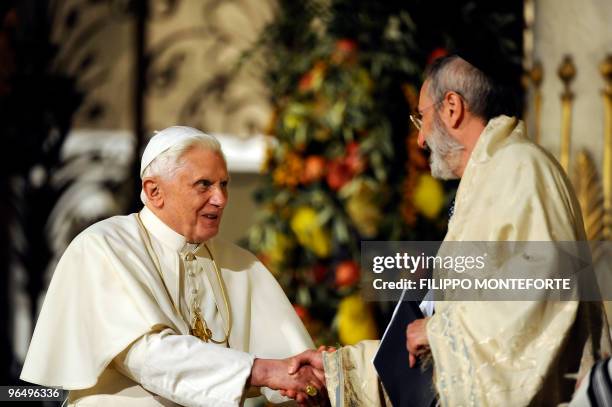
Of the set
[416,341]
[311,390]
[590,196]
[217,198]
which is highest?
[590,196]

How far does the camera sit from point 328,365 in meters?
3.69

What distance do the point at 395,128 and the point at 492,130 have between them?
88.3 inches

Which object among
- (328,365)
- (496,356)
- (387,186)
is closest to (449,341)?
(496,356)

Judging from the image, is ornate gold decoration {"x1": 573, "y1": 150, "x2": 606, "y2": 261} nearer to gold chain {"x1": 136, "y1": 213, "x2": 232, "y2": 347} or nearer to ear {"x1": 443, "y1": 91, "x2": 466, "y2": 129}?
ear {"x1": 443, "y1": 91, "x2": 466, "y2": 129}

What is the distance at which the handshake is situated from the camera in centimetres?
360

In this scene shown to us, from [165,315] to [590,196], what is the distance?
2.78 metres

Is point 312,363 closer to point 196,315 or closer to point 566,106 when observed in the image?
point 196,315

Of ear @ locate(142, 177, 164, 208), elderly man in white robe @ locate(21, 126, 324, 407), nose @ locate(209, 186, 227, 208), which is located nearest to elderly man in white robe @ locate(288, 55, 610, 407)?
elderly man in white robe @ locate(21, 126, 324, 407)

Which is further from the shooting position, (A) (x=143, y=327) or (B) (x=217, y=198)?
(B) (x=217, y=198)

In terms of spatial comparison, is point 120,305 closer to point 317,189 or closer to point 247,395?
point 247,395

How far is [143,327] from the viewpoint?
353 centimetres

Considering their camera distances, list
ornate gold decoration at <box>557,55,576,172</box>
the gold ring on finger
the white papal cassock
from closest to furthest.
A: the white papal cassock
the gold ring on finger
ornate gold decoration at <box>557,55,576,172</box>

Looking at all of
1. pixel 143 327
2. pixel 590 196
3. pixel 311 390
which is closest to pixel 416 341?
pixel 311 390

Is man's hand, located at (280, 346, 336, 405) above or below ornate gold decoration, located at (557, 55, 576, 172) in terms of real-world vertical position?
below
